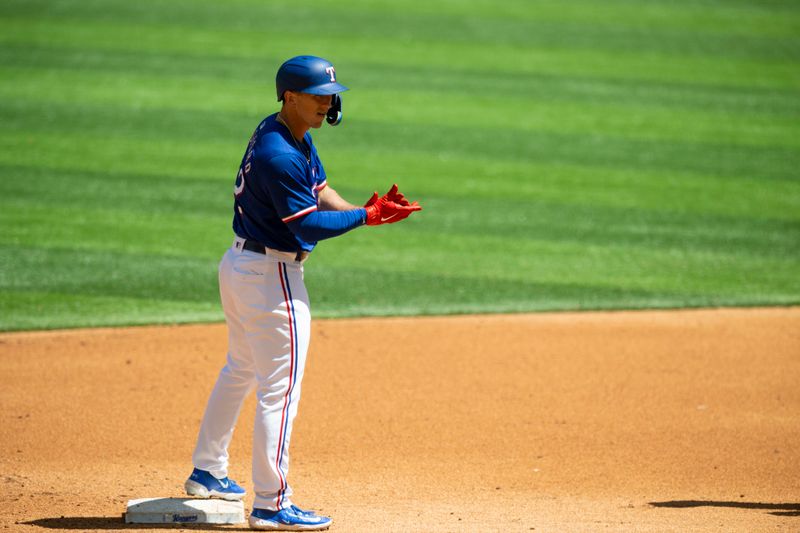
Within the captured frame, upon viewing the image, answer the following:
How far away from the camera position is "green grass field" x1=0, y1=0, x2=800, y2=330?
898 cm

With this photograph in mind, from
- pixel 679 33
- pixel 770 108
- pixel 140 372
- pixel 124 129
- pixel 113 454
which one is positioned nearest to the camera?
pixel 113 454

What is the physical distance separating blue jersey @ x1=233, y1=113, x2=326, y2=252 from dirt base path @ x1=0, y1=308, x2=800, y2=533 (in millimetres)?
1301

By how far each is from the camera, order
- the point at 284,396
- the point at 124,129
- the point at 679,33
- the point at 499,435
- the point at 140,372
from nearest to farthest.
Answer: the point at 284,396
the point at 499,435
the point at 140,372
the point at 124,129
the point at 679,33

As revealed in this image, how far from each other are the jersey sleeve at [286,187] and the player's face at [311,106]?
0.80ft

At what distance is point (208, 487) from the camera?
464cm

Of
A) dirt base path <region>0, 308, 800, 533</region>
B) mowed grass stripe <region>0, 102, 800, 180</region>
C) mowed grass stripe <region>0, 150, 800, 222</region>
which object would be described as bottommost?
dirt base path <region>0, 308, 800, 533</region>

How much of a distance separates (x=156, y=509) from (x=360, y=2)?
15.4 meters

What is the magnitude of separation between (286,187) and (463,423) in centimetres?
245

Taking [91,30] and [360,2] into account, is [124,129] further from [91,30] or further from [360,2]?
[360,2]

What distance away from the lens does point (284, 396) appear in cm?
435

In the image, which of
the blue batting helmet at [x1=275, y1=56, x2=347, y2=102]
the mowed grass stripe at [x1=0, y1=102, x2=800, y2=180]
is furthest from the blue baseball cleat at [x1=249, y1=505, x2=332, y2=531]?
the mowed grass stripe at [x1=0, y1=102, x2=800, y2=180]

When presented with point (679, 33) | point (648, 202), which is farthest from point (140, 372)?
point (679, 33)

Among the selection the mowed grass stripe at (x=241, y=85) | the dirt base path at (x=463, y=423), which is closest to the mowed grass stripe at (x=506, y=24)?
the mowed grass stripe at (x=241, y=85)

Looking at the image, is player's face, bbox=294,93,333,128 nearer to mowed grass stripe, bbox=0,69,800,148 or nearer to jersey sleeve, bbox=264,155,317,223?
jersey sleeve, bbox=264,155,317,223
